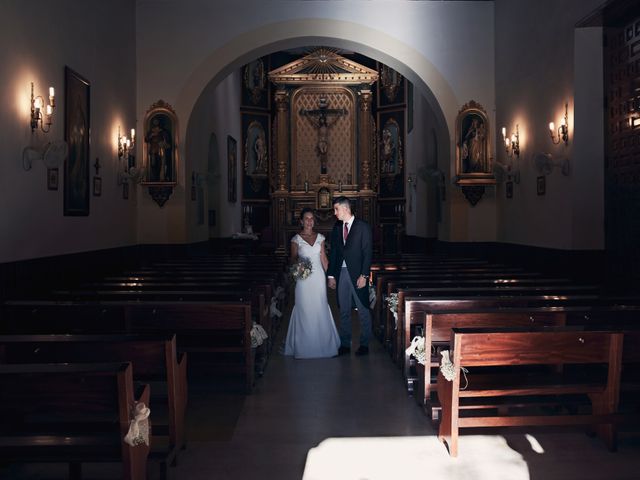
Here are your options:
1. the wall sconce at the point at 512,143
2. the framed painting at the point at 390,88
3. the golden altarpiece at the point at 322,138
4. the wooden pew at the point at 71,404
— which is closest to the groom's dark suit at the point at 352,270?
the wooden pew at the point at 71,404

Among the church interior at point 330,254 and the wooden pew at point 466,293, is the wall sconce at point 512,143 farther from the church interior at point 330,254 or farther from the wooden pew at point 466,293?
the wooden pew at point 466,293

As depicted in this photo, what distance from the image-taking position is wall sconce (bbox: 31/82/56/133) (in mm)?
6418

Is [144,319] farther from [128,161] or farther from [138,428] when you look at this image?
[128,161]

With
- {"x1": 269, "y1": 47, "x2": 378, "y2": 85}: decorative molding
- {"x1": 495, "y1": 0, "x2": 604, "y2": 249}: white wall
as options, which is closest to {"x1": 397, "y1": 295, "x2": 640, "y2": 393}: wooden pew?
{"x1": 495, "y1": 0, "x2": 604, "y2": 249}: white wall

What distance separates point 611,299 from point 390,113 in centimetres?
1411

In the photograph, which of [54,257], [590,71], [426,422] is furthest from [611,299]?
[54,257]

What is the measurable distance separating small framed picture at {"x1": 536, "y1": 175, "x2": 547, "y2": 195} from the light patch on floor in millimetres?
5433

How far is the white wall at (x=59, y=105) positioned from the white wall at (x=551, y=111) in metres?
5.96

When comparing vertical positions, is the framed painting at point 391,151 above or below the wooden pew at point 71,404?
above

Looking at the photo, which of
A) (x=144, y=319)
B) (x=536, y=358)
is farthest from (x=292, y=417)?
(x=536, y=358)

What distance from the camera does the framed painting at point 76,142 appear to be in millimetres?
7453

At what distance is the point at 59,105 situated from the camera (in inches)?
287

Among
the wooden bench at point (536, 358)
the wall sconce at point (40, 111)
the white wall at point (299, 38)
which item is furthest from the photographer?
the white wall at point (299, 38)

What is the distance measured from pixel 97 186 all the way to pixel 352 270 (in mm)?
4134
